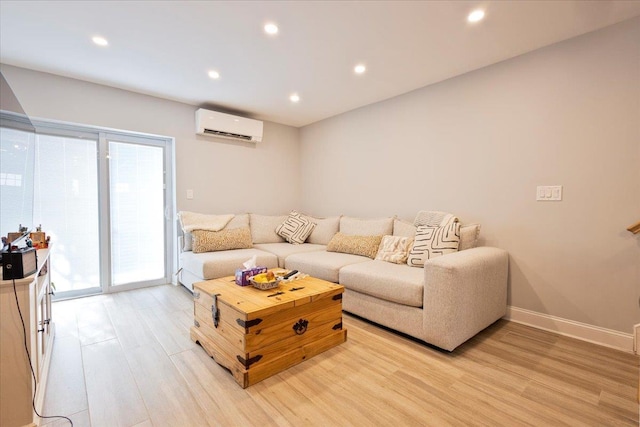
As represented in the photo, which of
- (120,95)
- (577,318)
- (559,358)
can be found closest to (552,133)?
(577,318)

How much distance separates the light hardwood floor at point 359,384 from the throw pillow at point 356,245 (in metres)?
0.91

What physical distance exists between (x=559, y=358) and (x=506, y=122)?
6.17 ft

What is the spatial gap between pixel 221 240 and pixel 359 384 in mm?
2320

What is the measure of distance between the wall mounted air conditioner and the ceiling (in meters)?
0.48

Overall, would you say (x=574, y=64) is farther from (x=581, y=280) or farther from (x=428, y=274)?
(x=428, y=274)

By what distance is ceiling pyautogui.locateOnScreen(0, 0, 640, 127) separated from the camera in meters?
1.87

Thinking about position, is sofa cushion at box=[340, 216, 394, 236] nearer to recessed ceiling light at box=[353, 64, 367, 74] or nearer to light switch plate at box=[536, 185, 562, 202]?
light switch plate at box=[536, 185, 562, 202]

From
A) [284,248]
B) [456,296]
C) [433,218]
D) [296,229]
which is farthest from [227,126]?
[456,296]

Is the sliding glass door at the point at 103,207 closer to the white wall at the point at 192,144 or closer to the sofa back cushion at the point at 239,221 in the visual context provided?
the white wall at the point at 192,144

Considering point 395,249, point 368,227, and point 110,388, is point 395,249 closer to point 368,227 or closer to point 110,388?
point 368,227

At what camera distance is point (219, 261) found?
292cm

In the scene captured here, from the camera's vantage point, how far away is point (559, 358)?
1.93 meters

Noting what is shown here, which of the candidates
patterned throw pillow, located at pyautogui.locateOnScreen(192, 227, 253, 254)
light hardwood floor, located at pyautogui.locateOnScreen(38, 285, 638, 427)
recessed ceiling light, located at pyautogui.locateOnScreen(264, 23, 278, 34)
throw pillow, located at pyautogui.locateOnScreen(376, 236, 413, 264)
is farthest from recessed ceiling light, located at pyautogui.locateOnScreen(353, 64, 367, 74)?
light hardwood floor, located at pyautogui.locateOnScreen(38, 285, 638, 427)

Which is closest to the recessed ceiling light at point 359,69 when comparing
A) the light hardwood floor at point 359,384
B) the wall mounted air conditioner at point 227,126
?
the wall mounted air conditioner at point 227,126
